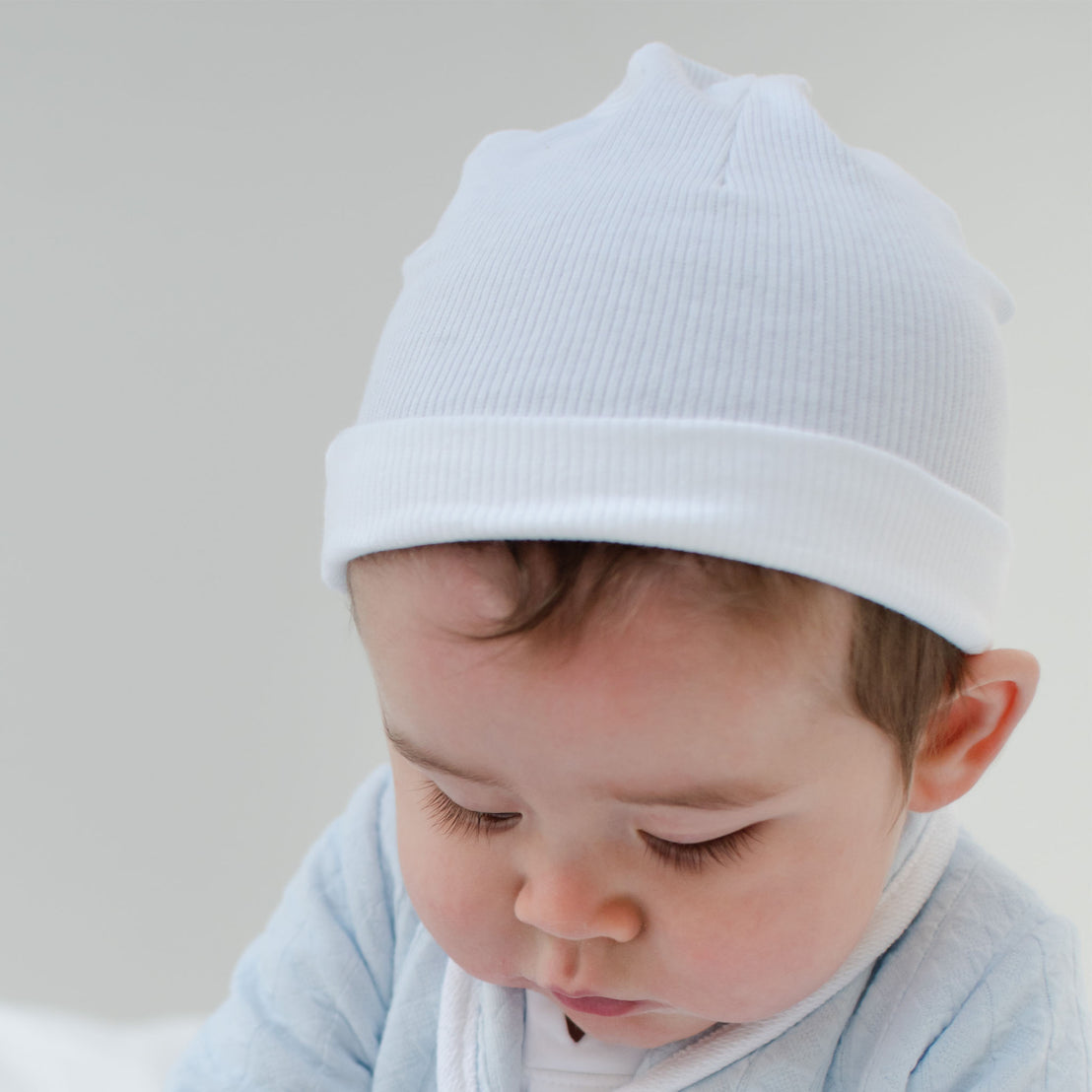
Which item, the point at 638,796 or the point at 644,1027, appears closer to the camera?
the point at 638,796

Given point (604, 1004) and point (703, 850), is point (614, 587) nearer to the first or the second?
point (703, 850)

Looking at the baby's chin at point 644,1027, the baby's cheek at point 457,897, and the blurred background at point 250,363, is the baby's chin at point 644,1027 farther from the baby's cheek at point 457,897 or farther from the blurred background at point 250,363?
the blurred background at point 250,363

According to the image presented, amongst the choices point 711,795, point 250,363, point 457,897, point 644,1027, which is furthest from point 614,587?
point 250,363

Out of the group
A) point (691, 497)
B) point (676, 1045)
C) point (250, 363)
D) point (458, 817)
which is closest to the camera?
point (691, 497)

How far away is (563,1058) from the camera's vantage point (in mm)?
887

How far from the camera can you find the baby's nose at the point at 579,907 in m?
0.66

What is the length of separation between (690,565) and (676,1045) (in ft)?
1.27

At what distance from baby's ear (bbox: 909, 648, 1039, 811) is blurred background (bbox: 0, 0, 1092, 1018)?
67 centimetres

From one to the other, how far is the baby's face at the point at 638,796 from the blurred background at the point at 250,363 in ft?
1.99

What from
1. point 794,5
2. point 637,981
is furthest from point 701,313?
point 794,5

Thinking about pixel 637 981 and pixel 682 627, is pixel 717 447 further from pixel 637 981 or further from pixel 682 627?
pixel 637 981

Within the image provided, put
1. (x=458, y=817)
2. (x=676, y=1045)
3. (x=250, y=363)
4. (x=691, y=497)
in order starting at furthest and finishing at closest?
(x=250, y=363), (x=676, y=1045), (x=458, y=817), (x=691, y=497)

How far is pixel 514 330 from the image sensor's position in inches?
25.5

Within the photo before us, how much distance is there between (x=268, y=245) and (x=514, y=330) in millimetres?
822
